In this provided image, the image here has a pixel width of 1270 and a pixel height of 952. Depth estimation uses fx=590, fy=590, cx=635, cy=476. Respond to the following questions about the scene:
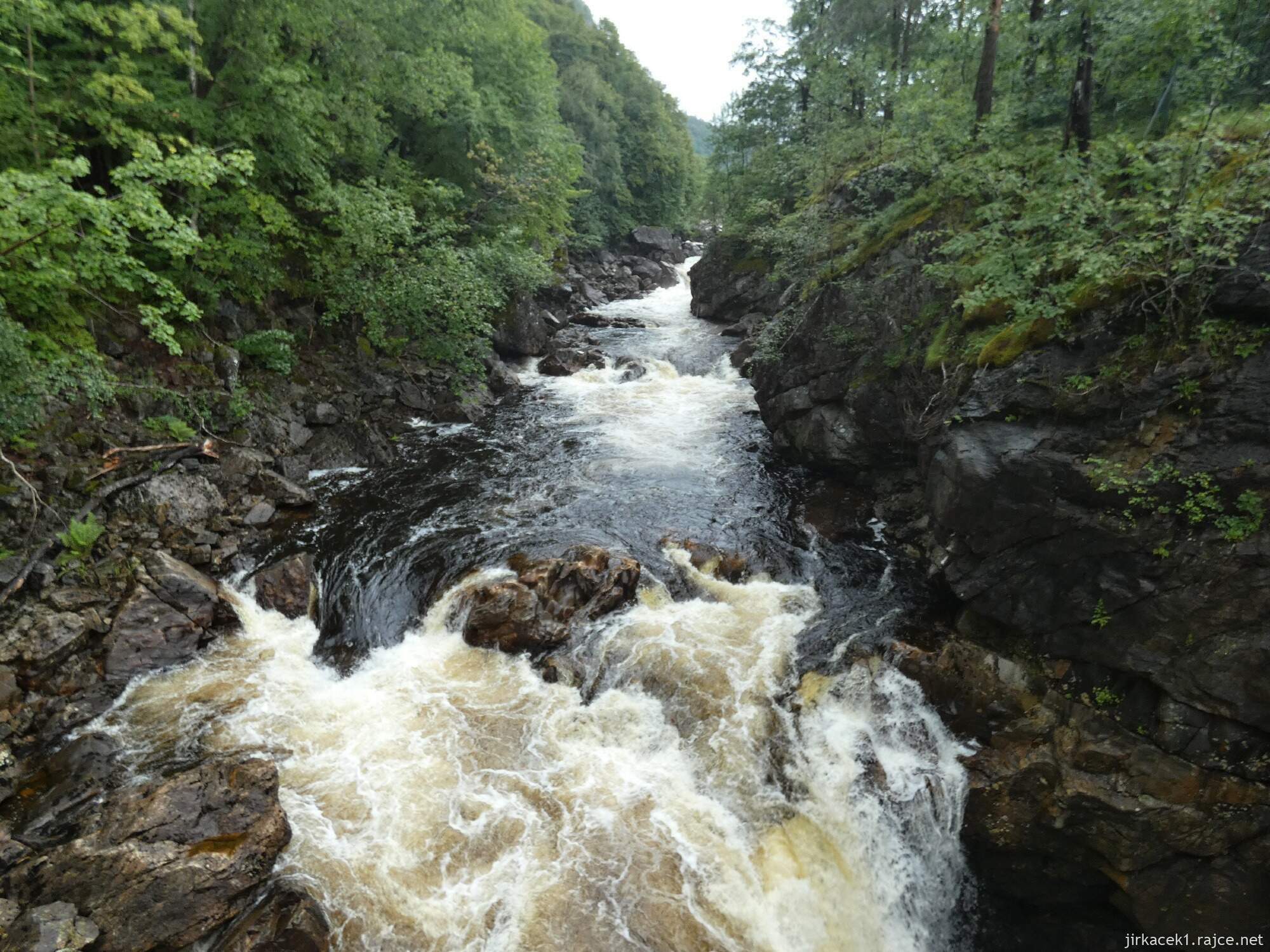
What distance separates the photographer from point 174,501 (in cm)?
1113

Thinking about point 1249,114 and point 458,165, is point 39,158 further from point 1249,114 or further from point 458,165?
point 1249,114

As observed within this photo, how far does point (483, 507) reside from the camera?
47.0 ft

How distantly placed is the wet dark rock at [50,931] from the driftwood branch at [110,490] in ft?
15.2

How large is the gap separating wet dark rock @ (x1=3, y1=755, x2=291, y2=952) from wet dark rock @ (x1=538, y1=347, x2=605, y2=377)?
19.2m

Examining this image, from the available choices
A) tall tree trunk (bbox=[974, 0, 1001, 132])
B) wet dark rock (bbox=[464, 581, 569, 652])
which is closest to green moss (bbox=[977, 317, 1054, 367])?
tall tree trunk (bbox=[974, 0, 1001, 132])

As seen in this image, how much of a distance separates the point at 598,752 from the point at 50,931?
5.84 metres

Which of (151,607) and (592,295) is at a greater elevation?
(592,295)

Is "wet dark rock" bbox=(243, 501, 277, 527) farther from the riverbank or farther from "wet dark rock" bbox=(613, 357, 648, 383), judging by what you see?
"wet dark rock" bbox=(613, 357, 648, 383)

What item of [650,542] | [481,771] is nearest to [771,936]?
[481,771]

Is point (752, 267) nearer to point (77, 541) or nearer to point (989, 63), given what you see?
point (989, 63)

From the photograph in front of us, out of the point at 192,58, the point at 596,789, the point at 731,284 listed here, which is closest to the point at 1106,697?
the point at 596,789

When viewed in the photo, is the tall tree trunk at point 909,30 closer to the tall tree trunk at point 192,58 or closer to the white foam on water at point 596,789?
the tall tree trunk at point 192,58

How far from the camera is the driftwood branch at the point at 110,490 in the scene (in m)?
8.38

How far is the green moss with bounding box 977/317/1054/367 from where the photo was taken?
30.0 ft
